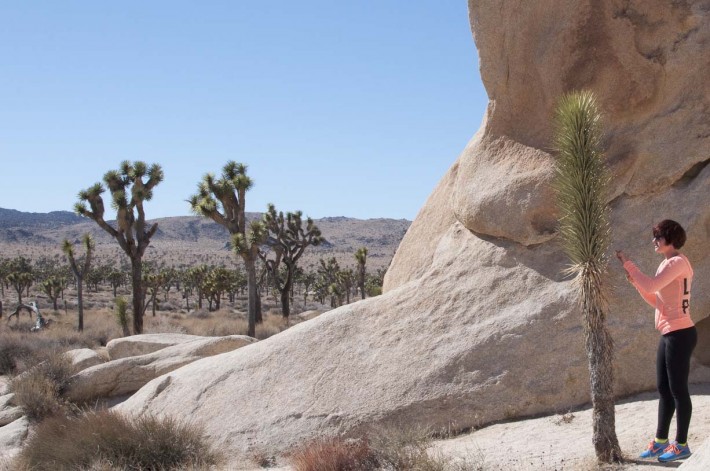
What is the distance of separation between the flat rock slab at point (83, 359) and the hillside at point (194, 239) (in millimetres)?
92797

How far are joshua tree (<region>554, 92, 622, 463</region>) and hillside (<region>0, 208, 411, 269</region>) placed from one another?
335 feet

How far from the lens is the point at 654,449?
5.42m

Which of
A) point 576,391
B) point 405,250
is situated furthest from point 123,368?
point 576,391

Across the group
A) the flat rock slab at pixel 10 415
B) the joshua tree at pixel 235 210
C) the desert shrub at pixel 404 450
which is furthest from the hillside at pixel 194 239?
the desert shrub at pixel 404 450

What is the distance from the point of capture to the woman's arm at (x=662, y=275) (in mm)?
5141

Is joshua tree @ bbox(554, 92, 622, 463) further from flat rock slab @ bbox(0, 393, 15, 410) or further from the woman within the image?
flat rock slab @ bbox(0, 393, 15, 410)

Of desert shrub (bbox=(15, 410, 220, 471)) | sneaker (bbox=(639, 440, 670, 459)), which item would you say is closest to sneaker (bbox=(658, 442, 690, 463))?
sneaker (bbox=(639, 440, 670, 459))

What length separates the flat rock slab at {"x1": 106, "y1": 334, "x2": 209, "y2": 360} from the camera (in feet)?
49.6

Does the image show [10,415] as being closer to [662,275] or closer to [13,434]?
[13,434]

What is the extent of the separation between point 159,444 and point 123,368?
18.1 feet

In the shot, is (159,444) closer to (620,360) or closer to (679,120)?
(620,360)

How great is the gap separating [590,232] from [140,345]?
1197cm

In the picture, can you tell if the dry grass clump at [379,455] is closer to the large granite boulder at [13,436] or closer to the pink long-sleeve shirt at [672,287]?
the pink long-sleeve shirt at [672,287]

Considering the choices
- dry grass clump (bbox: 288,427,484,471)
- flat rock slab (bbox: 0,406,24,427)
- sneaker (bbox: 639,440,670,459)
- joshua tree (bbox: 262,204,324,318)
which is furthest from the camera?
joshua tree (bbox: 262,204,324,318)
